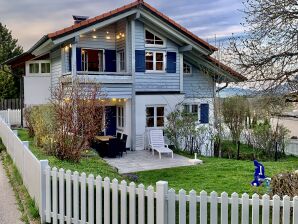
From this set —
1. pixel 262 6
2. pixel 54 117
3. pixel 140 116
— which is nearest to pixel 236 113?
pixel 140 116

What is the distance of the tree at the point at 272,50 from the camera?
698cm

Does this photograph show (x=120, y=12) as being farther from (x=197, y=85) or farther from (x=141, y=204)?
(x=141, y=204)

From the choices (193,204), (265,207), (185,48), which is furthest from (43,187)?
(185,48)

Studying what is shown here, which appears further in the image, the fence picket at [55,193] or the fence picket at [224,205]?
the fence picket at [55,193]

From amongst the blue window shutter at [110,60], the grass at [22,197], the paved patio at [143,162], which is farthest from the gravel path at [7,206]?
the blue window shutter at [110,60]

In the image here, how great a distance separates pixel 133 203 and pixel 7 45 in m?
48.5

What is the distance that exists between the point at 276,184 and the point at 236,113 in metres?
16.6

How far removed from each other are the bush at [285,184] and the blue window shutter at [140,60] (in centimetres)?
1291

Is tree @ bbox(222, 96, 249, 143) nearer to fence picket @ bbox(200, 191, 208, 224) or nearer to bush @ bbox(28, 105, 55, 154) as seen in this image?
bush @ bbox(28, 105, 55, 154)

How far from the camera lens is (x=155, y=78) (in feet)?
65.5

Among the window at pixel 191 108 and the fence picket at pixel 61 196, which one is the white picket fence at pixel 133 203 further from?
the window at pixel 191 108

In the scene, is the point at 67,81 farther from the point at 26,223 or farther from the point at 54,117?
the point at 26,223

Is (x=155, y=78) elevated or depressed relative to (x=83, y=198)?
elevated

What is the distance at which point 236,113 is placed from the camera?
23.4 metres
